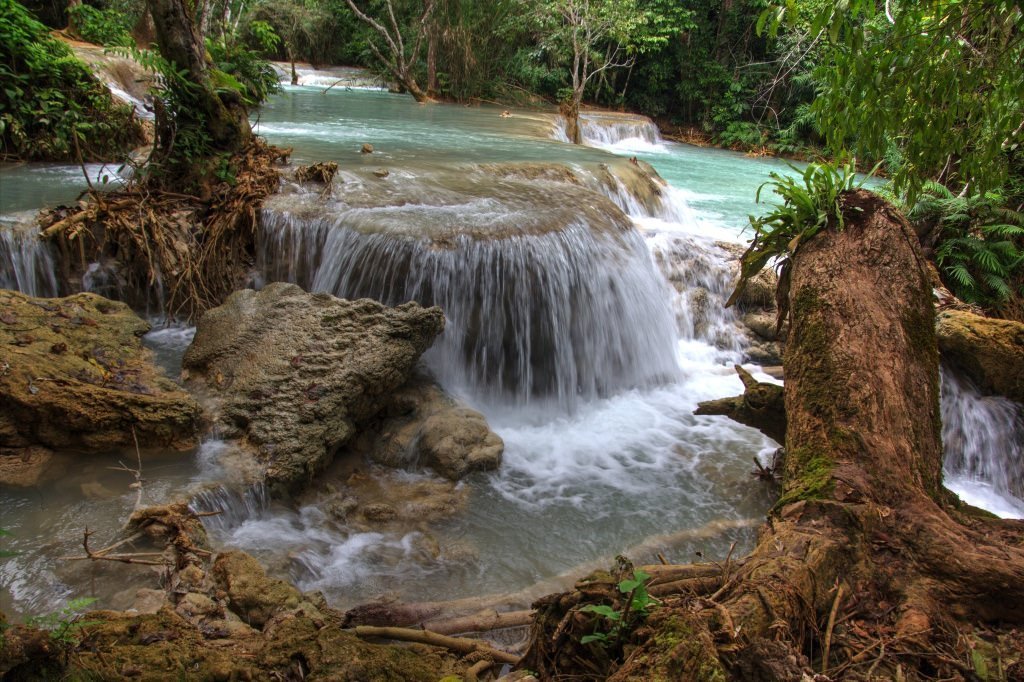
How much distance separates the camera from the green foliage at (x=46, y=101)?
330 inches

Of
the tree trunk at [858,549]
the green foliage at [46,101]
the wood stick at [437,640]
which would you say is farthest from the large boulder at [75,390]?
the green foliage at [46,101]

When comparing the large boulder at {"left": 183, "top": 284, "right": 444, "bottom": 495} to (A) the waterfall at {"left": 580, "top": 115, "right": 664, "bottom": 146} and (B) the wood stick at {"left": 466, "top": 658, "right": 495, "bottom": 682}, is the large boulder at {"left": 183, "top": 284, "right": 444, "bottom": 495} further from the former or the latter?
(A) the waterfall at {"left": 580, "top": 115, "right": 664, "bottom": 146}

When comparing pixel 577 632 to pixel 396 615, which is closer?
pixel 577 632

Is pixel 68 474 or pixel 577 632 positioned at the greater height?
pixel 577 632

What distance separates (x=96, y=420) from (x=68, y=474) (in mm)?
370

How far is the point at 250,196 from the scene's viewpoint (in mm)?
7000

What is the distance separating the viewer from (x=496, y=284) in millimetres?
6508

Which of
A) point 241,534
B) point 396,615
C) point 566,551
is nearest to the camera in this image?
point 396,615

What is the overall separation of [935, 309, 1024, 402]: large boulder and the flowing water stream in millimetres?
265

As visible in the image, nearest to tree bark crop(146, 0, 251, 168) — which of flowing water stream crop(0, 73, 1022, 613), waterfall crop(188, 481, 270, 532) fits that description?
flowing water stream crop(0, 73, 1022, 613)

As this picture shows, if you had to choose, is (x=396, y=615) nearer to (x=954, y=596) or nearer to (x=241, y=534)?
(x=241, y=534)

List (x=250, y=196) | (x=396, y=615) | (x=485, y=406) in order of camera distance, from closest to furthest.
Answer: (x=396, y=615) < (x=485, y=406) < (x=250, y=196)

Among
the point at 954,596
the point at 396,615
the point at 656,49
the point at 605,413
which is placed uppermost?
the point at 656,49

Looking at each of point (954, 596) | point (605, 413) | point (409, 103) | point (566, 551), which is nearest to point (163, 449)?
point (566, 551)
